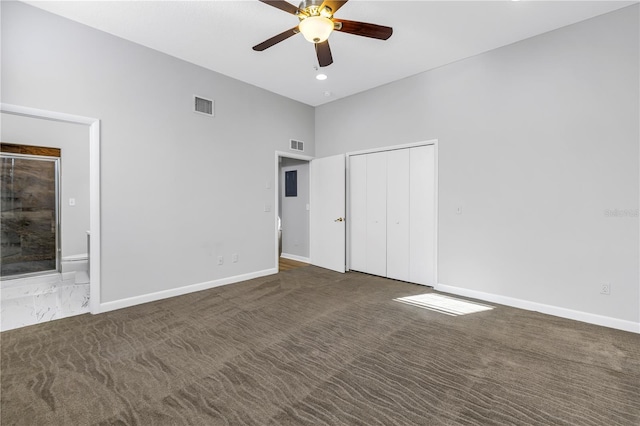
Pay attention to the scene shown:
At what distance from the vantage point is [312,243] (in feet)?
18.8

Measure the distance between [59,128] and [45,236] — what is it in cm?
193

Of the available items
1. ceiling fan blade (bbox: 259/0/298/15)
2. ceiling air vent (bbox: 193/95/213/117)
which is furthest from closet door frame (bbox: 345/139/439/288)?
ceiling fan blade (bbox: 259/0/298/15)

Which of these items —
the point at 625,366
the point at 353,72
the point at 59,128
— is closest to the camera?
the point at 625,366

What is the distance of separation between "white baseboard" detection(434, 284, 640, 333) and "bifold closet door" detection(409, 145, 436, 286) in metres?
0.37

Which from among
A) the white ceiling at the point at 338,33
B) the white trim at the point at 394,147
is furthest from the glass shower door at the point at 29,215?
the white trim at the point at 394,147

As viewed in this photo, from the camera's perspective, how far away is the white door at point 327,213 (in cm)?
512

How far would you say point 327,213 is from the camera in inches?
212

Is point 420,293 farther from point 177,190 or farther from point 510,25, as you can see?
point 177,190

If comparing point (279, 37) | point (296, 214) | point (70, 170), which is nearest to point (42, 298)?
point (70, 170)

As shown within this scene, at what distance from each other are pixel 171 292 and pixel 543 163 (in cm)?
477

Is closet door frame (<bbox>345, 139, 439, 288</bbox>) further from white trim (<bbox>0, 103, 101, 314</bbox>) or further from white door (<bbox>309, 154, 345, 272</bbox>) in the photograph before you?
white trim (<bbox>0, 103, 101, 314</bbox>)

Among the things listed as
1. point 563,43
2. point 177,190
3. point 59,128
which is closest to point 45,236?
point 59,128

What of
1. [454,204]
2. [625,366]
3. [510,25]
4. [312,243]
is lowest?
[625,366]

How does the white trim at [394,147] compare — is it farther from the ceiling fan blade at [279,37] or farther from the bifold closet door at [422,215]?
the ceiling fan blade at [279,37]
